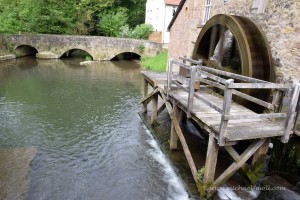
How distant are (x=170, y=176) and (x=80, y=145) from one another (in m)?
3.10

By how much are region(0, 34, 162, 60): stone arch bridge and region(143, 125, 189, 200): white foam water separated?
17.0 m

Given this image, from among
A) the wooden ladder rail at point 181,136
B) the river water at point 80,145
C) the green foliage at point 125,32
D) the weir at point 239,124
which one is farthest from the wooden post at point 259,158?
the green foliage at point 125,32

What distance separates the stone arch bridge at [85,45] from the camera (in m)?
24.1

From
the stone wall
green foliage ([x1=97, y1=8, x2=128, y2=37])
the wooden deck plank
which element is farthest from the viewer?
green foliage ([x1=97, y1=8, x2=128, y2=37])

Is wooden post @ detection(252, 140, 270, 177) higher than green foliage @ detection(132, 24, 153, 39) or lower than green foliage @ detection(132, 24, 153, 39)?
lower

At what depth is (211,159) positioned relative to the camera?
532 centimetres

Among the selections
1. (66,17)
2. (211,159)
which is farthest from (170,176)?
(66,17)

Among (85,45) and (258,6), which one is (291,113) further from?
(85,45)

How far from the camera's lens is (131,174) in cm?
690

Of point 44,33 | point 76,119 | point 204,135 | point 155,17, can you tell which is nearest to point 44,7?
point 44,33

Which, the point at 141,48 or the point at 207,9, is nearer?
the point at 207,9

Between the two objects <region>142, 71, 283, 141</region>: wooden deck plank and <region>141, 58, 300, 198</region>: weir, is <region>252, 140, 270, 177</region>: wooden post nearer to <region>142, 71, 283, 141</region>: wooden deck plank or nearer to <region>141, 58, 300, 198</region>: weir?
<region>141, 58, 300, 198</region>: weir

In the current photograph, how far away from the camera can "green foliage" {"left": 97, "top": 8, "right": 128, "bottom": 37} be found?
2970 cm

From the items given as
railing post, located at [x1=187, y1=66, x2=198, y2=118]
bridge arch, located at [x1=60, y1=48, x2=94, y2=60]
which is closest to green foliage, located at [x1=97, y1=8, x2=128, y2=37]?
bridge arch, located at [x1=60, y1=48, x2=94, y2=60]
